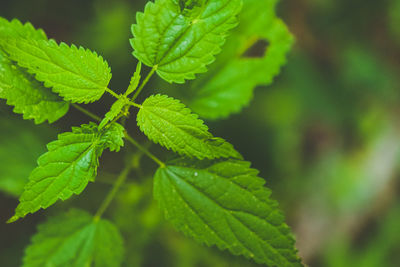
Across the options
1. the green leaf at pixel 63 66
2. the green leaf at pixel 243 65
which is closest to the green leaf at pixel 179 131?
the green leaf at pixel 63 66

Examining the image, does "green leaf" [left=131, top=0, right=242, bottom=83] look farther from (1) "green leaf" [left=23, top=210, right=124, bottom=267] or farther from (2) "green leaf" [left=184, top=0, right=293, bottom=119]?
(1) "green leaf" [left=23, top=210, right=124, bottom=267]

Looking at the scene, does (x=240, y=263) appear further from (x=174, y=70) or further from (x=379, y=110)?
(x=379, y=110)

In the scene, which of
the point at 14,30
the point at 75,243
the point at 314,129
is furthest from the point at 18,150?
the point at 314,129

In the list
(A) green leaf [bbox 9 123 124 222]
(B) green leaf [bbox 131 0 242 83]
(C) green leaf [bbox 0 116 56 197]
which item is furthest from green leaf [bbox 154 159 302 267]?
(C) green leaf [bbox 0 116 56 197]

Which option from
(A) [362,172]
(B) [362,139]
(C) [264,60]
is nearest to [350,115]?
(B) [362,139]

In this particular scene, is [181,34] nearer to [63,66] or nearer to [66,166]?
[63,66]
